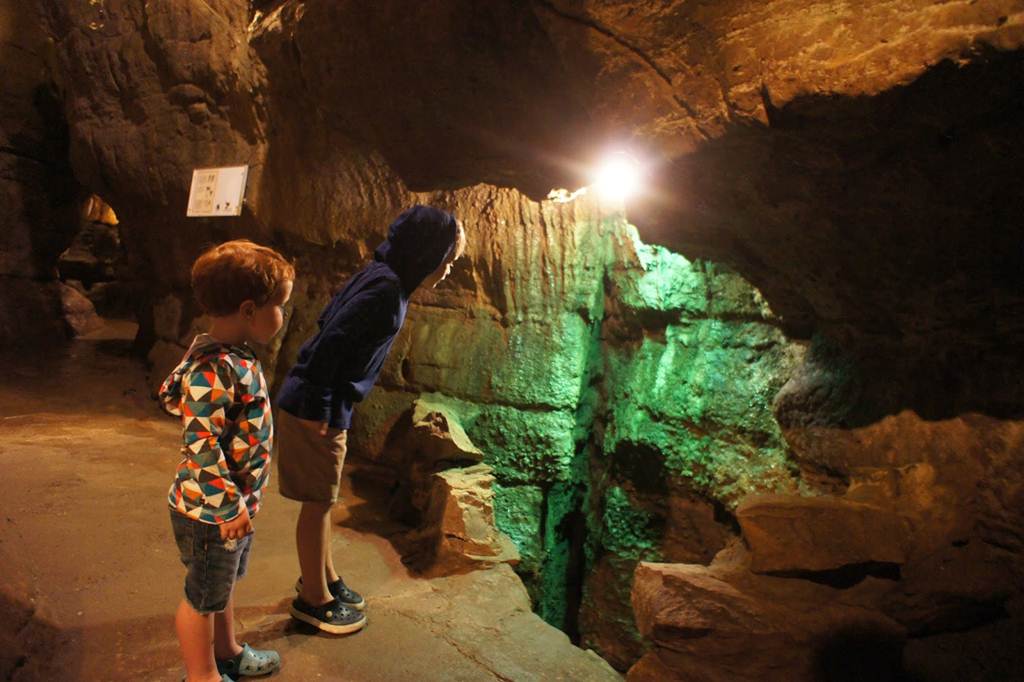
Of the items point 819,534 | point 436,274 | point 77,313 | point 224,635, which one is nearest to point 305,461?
point 224,635

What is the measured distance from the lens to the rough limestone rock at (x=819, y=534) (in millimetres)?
2418

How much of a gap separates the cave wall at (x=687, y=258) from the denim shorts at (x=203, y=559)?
1.65 metres

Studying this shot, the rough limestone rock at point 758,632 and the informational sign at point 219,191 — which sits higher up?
the informational sign at point 219,191

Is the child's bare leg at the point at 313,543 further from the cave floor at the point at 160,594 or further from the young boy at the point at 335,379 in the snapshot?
the cave floor at the point at 160,594

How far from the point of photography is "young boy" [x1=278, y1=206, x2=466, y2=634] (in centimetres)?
221

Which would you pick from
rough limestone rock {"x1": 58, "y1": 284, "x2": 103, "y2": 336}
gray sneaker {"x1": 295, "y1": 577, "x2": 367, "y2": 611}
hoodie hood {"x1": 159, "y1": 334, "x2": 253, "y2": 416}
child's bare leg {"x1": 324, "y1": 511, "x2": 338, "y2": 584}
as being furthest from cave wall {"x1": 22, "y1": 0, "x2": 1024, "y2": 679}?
rough limestone rock {"x1": 58, "y1": 284, "x2": 103, "y2": 336}

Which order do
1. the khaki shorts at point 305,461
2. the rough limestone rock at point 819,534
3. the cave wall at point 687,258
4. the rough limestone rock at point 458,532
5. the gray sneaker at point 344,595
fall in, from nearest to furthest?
the cave wall at point 687,258 → the khaki shorts at point 305,461 → the rough limestone rock at point 819,534 → the gray sneaker at point 344,595 → the rough limestone rock at point 458,532

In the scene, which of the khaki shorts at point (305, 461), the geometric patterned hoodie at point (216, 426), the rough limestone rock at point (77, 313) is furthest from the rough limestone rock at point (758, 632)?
the rough limestone rock at point (77, 313)

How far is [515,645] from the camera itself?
2.68m

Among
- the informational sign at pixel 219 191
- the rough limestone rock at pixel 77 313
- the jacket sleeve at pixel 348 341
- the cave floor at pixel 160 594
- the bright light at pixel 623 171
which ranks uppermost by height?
the bright light at pixel 623 171

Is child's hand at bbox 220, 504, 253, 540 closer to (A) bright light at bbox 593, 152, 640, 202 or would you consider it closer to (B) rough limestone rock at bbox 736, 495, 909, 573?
(B) rough limestone rock at bbox 736, 495, 909, 573

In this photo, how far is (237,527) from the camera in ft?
5.66

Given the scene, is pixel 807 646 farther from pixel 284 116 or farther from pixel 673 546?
pixel 284 116

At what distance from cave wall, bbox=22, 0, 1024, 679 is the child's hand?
1634mm
